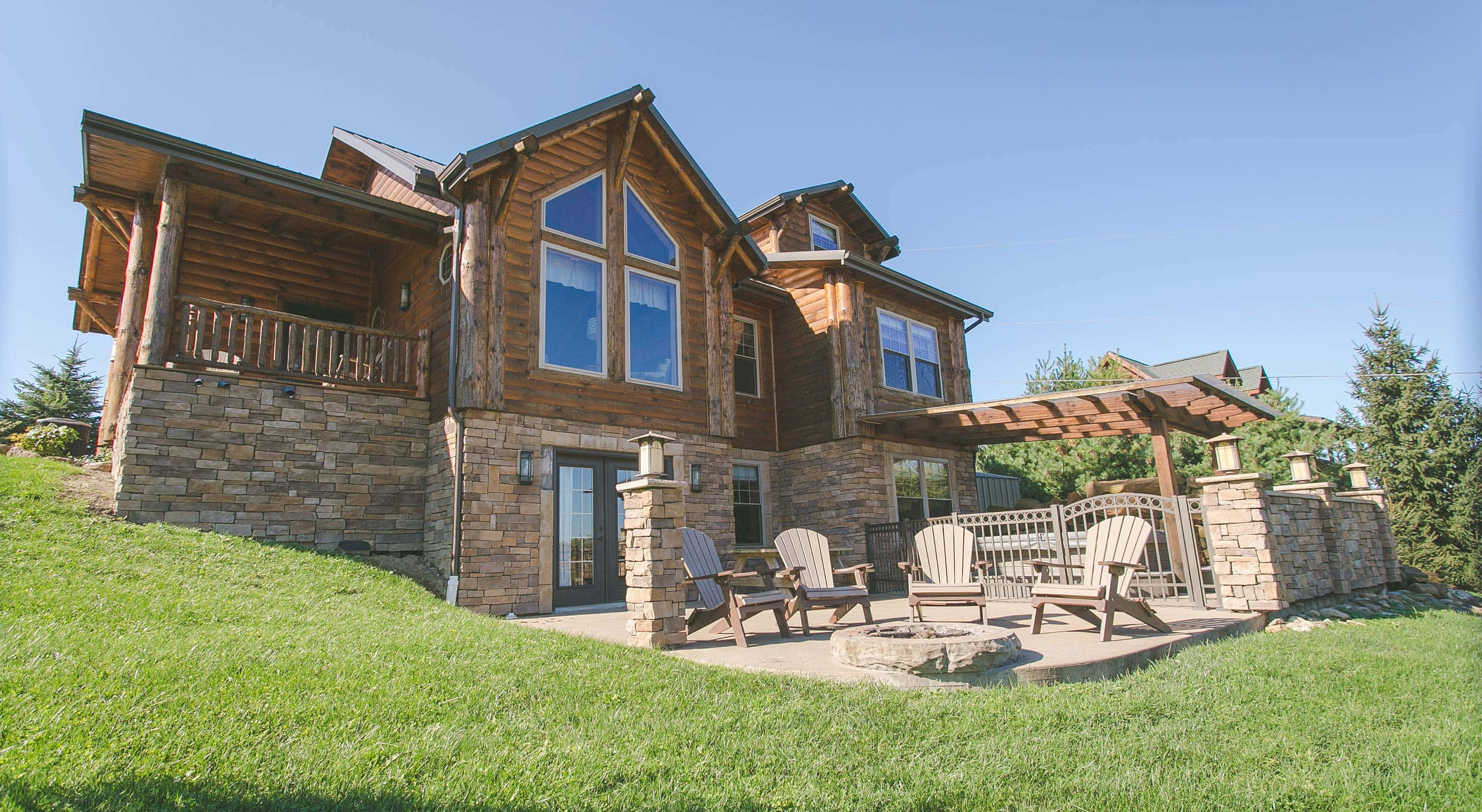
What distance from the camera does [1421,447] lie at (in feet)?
46.2

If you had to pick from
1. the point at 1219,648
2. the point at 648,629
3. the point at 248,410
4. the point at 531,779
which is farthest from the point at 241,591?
the point at 1219,648

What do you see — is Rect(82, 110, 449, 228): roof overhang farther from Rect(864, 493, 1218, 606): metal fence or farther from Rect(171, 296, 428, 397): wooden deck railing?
Rect(864, 493, 1218, 606): metal fence

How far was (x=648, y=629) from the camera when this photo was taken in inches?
221

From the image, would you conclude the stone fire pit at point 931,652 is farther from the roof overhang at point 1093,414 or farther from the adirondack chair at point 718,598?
the roof overhang at point 1093,414

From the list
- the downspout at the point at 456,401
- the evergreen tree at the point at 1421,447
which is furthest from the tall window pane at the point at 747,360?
the evergreen tree at the point at 1421,447

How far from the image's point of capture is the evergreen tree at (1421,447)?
43.7 feet

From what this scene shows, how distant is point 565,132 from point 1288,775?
31.6 ft

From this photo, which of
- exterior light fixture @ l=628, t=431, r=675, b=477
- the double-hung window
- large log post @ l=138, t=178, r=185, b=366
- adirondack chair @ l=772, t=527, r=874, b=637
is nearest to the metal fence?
adirondack chair @ l=772, t=527, r=874, b=637

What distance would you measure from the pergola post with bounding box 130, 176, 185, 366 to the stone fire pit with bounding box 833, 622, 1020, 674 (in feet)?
25.7

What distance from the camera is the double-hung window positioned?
539 inches

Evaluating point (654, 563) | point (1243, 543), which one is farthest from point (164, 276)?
point (1243, 543)

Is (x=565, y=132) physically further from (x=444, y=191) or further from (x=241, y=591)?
(x=241, y=591)

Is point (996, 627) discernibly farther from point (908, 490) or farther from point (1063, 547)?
point (908, 490)

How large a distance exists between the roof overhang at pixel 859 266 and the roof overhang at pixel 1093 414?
258 cm
